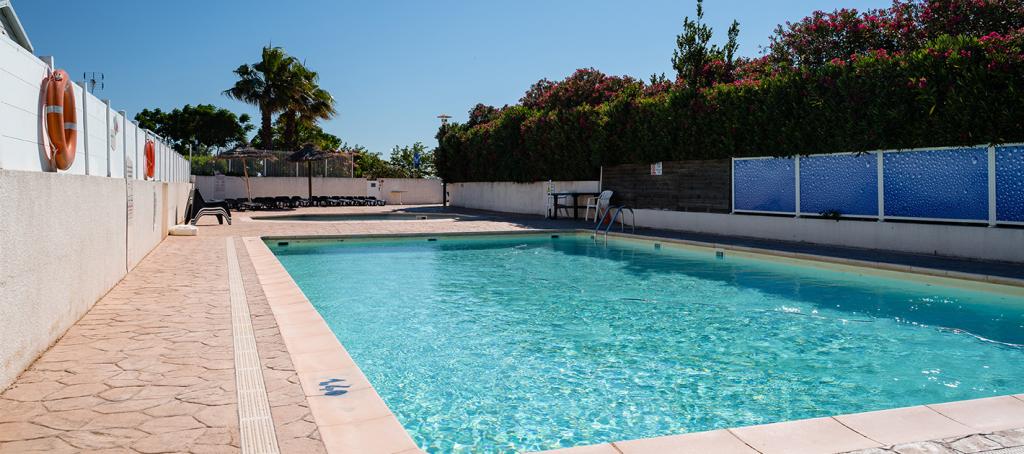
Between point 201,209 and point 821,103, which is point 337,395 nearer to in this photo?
point 821,103

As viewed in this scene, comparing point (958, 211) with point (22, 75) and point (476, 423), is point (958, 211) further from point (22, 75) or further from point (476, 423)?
point (22, 75)

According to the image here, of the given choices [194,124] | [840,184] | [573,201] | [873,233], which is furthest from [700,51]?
[194,124]

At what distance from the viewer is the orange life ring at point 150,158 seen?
1025 cm

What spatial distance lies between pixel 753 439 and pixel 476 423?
1687mm

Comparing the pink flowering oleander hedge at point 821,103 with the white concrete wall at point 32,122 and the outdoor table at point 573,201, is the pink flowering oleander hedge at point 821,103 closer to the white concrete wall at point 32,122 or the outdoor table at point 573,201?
the outdoor table at point 573,201

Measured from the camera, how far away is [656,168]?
Answer: 54.7 ft

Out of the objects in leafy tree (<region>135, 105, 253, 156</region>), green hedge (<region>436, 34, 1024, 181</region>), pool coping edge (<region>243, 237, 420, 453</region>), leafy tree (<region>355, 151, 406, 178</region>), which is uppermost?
leafy tree (<region>135, 105, 253, 156</region>)

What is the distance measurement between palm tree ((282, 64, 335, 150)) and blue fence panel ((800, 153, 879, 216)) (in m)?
26.8

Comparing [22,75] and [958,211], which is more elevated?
[22,75]

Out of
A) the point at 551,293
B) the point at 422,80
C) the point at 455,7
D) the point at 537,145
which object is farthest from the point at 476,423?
the point at 422,80

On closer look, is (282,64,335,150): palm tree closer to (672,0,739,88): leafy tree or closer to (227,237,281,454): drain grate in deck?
(672,0,739,88): leafy tree

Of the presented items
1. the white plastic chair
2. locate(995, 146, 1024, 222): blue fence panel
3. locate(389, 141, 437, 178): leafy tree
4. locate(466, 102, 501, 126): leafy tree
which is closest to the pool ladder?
the white plastic chair

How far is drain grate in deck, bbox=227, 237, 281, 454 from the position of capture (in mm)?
2748

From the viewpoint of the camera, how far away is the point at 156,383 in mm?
3594
